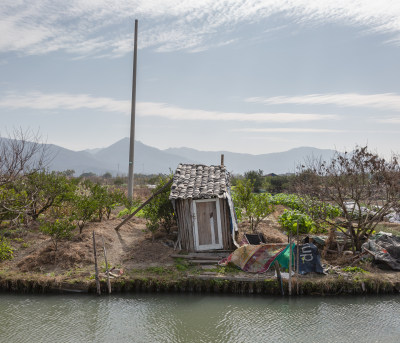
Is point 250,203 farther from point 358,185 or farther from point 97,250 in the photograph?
point 97,250

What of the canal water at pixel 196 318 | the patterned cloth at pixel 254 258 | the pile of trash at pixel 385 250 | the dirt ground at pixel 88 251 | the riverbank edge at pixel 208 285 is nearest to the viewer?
the canal water at pixel 196 318

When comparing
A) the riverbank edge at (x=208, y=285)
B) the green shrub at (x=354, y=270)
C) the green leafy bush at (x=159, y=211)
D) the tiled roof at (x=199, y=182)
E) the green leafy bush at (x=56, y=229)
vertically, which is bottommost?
the riverbank edge at (x=208, y=285)

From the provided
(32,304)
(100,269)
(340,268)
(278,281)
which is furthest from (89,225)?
(340,268)

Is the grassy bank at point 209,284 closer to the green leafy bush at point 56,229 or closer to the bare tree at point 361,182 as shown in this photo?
the green leafy bush at point 56,229

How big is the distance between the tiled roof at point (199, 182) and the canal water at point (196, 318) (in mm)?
3531

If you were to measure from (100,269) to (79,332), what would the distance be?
2.90 meters

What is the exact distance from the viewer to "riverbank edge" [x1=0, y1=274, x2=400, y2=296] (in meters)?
11.8

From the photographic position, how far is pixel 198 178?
15.2 meters

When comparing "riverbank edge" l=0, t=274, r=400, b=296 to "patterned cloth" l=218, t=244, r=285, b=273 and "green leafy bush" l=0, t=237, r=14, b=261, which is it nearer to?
"patterned cloth" l=218, t=244, r=285, b=273

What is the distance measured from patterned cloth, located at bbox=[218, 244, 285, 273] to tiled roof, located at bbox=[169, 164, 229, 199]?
Answer: 6.74 ft

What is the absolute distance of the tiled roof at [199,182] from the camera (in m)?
14.1

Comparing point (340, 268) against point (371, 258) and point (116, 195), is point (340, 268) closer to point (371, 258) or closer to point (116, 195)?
point (371, 258)

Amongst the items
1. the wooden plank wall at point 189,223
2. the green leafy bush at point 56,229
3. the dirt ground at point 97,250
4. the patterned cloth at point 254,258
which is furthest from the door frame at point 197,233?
the green leafy bush at point 56,229

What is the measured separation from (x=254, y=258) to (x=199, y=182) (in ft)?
11.7
